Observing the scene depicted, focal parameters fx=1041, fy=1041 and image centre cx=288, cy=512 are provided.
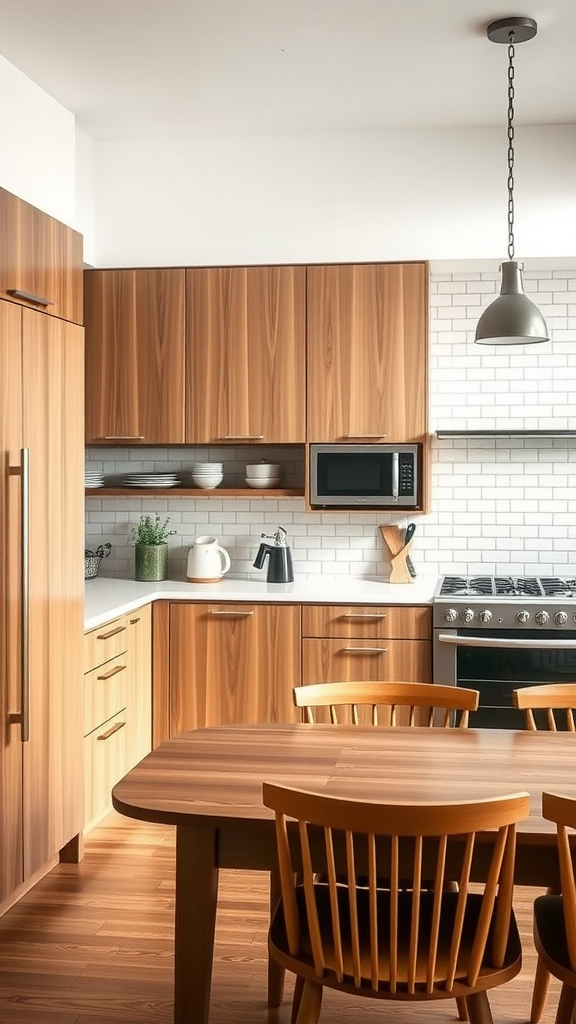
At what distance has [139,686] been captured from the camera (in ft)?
15.2

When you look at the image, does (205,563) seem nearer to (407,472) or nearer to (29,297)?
(407,472)

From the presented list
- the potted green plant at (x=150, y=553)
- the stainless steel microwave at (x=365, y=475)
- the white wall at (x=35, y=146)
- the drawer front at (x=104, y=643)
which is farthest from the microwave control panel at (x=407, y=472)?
the white wall at (x=35, y=146)

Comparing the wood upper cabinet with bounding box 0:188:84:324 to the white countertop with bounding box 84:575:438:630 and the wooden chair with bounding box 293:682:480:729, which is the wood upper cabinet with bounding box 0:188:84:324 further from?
the wooden chair with bounding box 293:682:480:729

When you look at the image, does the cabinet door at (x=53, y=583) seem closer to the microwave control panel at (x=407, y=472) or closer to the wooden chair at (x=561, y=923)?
the microwave control panel at (x=407, y=472)

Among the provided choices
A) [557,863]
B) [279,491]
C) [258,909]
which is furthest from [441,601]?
[557,863]

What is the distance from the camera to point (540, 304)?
5043 millimetres

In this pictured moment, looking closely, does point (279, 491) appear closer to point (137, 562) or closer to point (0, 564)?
point (137, 562)

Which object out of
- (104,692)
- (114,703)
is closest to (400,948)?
(104,692)

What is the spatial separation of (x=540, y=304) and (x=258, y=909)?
3.09 metres

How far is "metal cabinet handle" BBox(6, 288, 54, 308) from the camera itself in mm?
3254

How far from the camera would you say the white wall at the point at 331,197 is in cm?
473

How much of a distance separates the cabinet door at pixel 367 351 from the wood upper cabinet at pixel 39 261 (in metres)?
1.35

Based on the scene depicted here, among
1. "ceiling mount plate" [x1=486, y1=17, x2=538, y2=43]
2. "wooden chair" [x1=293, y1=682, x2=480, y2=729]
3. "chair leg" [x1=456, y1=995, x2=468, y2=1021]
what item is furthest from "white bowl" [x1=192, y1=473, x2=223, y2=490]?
"chair leg" [x1=456, y1=995, x2=468, y2=1021]

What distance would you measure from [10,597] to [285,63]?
7.40ft
